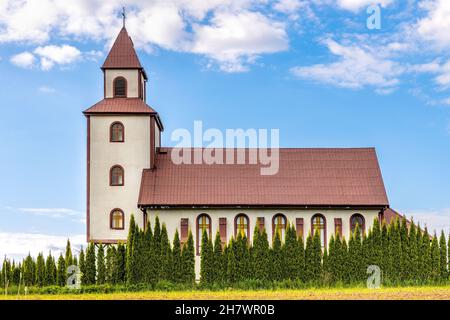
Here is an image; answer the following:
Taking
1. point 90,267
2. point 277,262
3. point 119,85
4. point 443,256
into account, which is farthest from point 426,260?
point 119,85

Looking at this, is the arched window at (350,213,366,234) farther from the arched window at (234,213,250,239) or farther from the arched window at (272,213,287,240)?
the arched window at (234,213,250,239)

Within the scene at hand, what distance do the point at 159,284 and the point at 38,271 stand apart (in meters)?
6.09

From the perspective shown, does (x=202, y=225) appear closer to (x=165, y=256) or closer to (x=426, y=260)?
(x=165, y=256)

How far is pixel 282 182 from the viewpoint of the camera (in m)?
41.2

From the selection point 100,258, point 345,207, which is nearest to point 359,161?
point 345,207

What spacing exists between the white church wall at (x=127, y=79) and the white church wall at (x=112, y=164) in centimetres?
149

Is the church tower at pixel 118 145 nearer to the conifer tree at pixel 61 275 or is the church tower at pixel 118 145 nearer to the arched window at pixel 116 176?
the arched window at pixel 116 176

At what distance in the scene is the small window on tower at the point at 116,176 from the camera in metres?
40.2

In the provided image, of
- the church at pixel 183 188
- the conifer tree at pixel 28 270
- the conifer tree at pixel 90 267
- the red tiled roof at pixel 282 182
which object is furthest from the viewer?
the red tiled roof at pixel 282 182

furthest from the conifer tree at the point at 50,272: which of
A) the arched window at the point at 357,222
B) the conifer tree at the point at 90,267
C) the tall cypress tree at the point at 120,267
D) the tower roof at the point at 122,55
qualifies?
the arched window at the point at 357,222

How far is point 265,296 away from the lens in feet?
98.2

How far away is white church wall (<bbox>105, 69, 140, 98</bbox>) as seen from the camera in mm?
41281

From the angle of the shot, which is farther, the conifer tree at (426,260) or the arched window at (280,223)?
the arched window at (280,223)

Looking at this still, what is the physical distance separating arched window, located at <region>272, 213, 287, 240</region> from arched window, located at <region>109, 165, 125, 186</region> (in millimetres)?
8402
